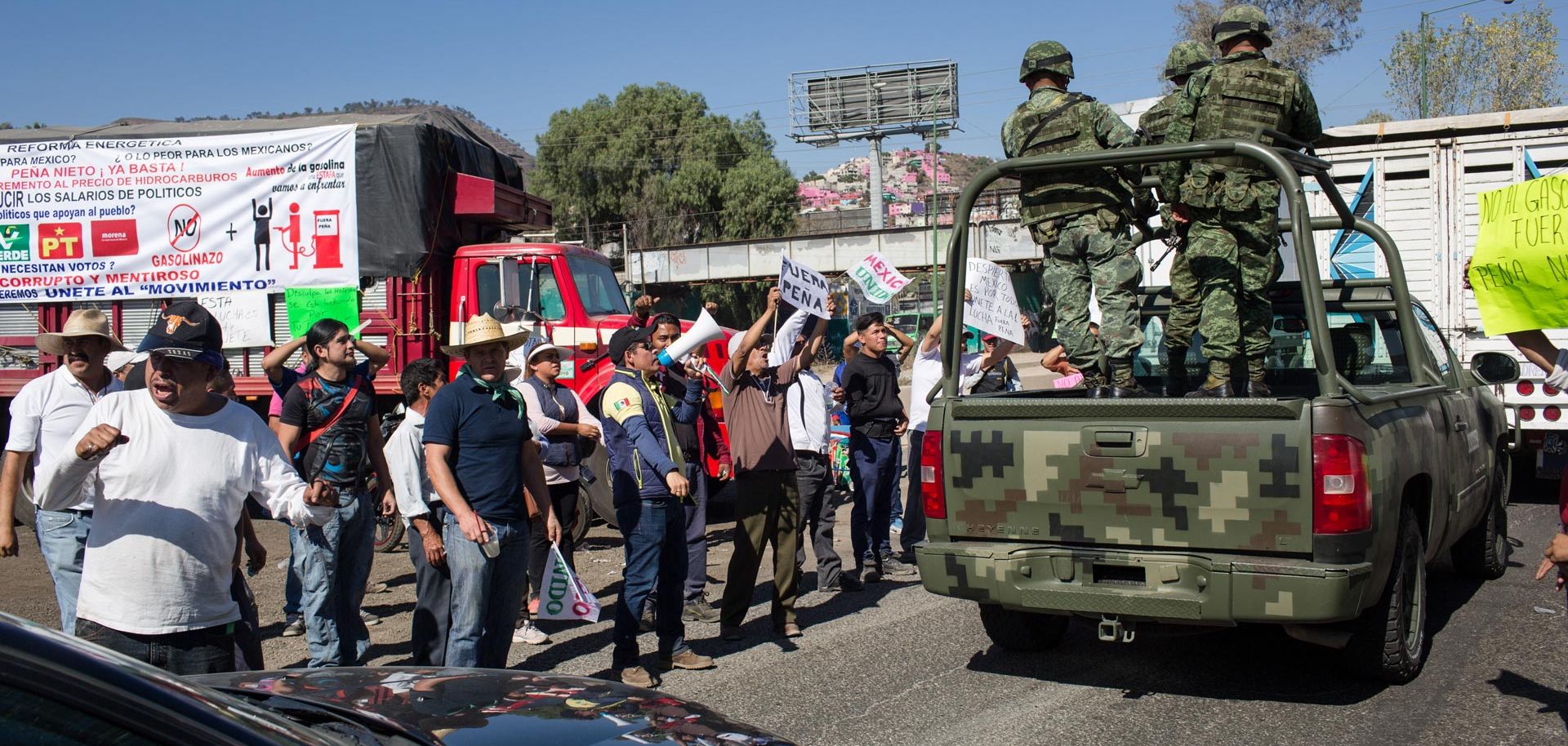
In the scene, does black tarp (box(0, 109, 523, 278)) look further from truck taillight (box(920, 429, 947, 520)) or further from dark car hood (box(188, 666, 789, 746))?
dark car hood (box(188, 666, 789, 746))

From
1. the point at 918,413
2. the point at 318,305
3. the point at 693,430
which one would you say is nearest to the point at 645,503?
the point at 693,430

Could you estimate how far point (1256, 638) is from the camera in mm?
6375

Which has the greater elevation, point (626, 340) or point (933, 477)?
point (626, 340)

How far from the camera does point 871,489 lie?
8.43 m

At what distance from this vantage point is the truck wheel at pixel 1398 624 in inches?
205

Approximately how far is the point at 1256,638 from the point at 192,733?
18.6 feet

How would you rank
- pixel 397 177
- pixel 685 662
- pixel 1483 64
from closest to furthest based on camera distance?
pixel 685 662, pixel 397 177, pixel 1483 64

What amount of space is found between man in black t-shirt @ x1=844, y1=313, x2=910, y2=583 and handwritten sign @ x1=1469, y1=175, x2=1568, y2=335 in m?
3.99

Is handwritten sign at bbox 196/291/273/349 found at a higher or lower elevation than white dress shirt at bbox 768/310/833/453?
higher

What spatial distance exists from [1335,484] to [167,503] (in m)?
4.20

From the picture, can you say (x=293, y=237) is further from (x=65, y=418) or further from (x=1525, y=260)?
(x=1525, y=260)

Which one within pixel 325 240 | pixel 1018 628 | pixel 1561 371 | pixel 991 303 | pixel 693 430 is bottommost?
pixel 1018 628

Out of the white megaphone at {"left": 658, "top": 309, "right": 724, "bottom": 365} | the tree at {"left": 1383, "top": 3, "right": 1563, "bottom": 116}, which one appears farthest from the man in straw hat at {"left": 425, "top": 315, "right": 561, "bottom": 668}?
the tree at {"left": 1383, "top": 3, "right": 1563, "bottom": 116}

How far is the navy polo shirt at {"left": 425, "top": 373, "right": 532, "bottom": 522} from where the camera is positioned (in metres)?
5.15
